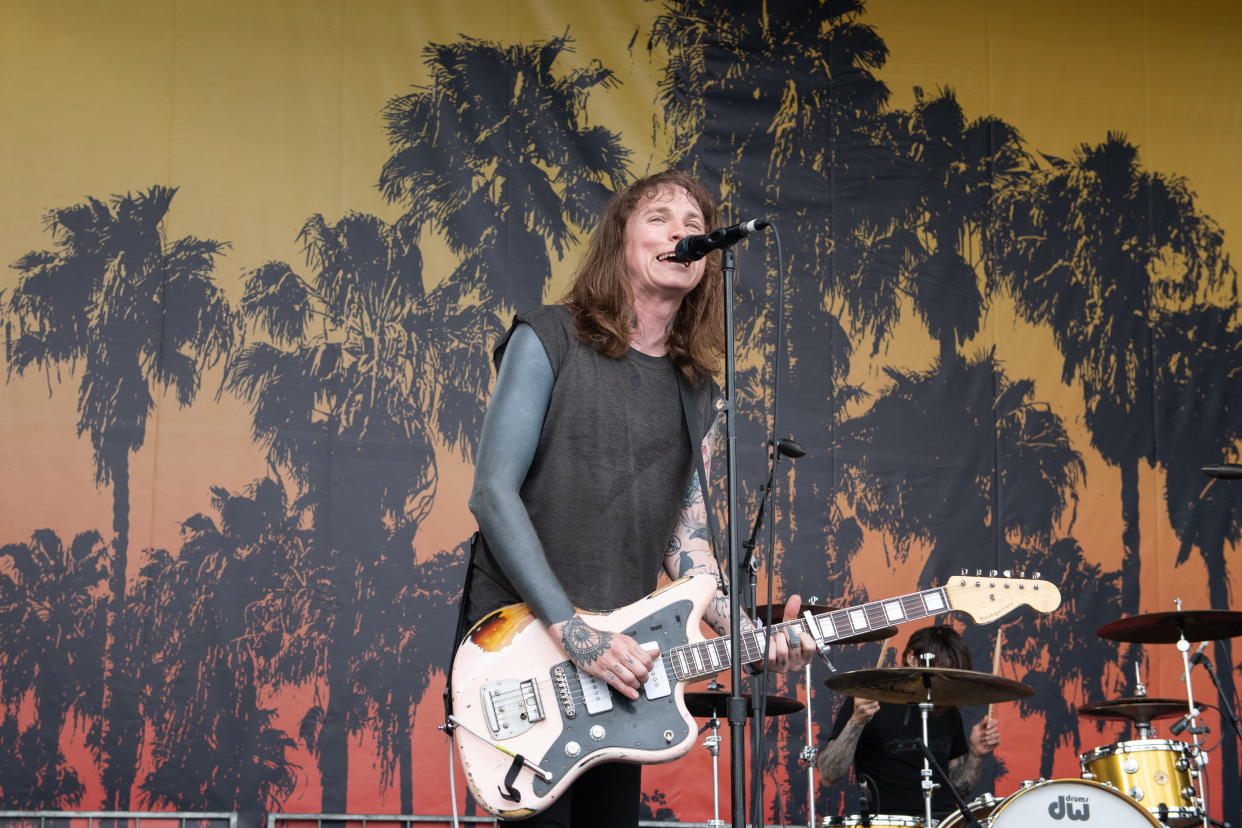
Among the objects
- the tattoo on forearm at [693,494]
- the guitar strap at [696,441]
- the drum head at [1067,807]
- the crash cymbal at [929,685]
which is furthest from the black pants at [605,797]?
the drum head at [1067,807]

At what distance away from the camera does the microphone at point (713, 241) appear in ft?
8.73

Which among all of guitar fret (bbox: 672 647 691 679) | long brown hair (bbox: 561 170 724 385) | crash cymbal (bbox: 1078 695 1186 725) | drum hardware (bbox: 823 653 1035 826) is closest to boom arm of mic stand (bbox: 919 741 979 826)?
drum hardware (bbox: 823 653 1035 826)

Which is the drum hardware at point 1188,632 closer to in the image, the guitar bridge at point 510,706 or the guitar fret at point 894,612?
the guitar fret at point 894,612

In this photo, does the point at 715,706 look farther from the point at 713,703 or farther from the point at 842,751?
the point at 842,751

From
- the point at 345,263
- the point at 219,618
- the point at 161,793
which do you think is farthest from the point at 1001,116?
the point at 161,793

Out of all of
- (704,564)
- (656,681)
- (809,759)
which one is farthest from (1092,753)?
(656,681)

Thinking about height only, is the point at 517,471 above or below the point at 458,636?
above

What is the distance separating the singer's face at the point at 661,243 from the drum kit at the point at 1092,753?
158 centimetres

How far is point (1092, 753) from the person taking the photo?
514 cm

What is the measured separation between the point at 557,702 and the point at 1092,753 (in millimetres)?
3292

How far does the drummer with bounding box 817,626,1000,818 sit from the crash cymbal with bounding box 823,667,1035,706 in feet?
1.17

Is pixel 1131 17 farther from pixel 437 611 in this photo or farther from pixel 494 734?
pixel 494 734

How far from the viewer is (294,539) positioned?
528 cm

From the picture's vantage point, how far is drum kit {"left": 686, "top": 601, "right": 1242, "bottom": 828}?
4.42 metres
